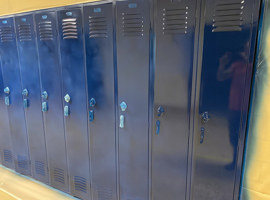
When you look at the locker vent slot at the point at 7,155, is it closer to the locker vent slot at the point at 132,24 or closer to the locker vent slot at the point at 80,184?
the locker vent slot at the point at 80,184

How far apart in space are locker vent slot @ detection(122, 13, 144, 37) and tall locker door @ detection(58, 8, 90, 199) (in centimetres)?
50

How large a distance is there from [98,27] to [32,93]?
1.26 meters

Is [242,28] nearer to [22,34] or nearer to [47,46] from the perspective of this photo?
[47,46]

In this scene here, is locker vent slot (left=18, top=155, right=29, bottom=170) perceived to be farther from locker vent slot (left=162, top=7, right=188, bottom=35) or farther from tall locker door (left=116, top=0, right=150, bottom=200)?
locker vent slot (left=162, top=7, right=188, bottom=35)

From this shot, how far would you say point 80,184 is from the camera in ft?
7.27

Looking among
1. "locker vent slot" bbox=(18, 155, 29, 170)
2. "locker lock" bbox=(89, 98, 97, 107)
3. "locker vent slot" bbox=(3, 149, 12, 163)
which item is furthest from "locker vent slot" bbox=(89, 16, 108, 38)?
"locker vent slot" bbox=(3, 149, 12, 163)

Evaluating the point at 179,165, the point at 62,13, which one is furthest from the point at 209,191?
the point at 62,13

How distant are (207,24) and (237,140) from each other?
875 millimetres

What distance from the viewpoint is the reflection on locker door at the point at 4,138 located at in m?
2.72

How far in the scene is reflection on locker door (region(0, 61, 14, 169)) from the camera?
8.91 feet

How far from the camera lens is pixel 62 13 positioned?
195cm

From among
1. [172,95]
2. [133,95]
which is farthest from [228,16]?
[133,95]

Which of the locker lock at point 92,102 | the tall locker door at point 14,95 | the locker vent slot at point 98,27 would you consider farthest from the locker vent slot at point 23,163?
the locker vent slot at point 98,27

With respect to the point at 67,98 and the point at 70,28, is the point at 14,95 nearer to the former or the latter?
the point at 67,98
